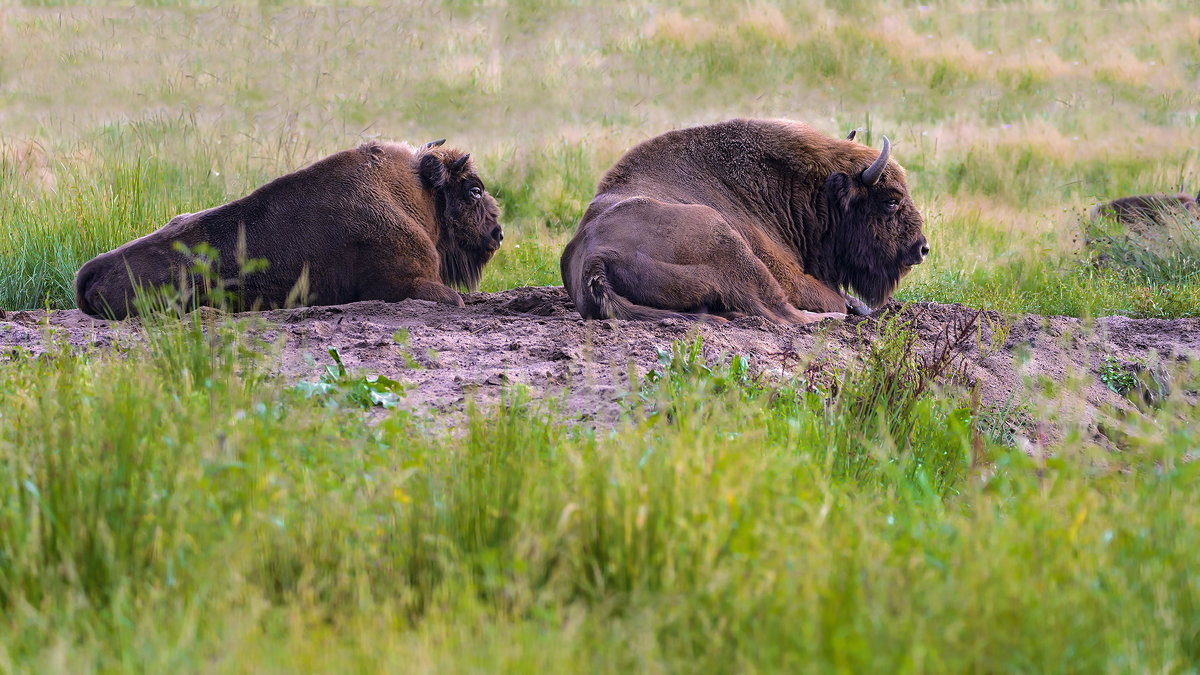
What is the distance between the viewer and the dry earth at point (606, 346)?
443 centimetres

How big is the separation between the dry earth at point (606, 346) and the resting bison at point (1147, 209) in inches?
110

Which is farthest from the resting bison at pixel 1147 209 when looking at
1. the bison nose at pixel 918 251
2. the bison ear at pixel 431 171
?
the bison ear at pixel 431 171

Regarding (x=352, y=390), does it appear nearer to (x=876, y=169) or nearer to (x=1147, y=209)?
(x=876, y=169)

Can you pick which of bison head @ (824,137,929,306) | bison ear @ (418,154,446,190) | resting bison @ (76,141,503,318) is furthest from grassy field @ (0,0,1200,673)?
bison ear @ (418,154,446,190)

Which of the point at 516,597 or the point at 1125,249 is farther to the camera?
the point at 1125,249

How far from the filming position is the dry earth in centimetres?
443

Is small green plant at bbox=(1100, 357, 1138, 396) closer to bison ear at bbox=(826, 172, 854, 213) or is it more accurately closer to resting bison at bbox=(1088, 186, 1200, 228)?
bison ear at bbox=(826, 172, 854, 213)

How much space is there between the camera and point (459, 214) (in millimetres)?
7254

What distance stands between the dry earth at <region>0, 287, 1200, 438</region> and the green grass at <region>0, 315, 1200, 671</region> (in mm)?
1102

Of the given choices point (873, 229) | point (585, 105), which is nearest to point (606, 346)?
point (873, 229)

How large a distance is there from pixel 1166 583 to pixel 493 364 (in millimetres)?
3069

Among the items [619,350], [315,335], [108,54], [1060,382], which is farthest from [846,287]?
[108,54]

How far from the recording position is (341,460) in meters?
2.96

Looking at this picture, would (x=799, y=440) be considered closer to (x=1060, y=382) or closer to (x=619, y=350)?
(x=619, y=350)
